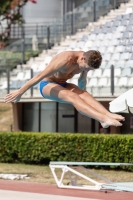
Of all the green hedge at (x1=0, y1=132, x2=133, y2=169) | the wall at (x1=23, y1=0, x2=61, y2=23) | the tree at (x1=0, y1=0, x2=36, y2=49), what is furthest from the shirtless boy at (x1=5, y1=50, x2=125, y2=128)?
the wall at (x1=23, y1=0, x2=61, y2=23)

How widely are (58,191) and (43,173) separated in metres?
5.27

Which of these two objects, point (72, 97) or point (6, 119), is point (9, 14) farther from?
point (72, 97)

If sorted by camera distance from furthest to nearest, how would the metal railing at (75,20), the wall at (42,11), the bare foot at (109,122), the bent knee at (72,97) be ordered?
the wall at (42,11)
the metal railing at (75,20)
the bent knee at (72,97)
the bare foot at (109,122)

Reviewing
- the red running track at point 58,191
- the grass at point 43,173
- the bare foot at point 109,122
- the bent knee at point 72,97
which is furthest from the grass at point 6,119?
the bare foot at point 109,122

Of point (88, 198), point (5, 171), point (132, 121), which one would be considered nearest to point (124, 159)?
point (5, 171)

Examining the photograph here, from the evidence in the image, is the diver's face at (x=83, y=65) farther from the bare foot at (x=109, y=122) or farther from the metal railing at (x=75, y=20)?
the metal railing at (x=75, y=20)

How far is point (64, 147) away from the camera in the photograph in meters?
21.9

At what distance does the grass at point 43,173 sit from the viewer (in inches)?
719

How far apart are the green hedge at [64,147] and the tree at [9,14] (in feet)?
40.4

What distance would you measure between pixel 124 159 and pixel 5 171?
385 centimetres

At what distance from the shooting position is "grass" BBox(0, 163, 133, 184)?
18.3m

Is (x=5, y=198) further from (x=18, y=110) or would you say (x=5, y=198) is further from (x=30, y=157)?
(x=18, y=110)

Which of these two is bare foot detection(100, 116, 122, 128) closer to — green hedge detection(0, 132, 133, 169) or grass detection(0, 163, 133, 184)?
grass detection(0, 163, 133, 184)

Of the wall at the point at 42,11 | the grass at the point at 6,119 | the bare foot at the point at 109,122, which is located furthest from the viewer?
the wall at the point at 42,11
